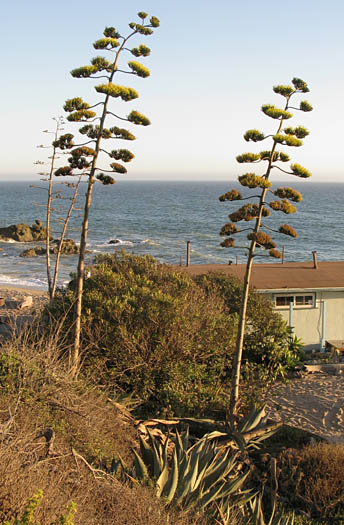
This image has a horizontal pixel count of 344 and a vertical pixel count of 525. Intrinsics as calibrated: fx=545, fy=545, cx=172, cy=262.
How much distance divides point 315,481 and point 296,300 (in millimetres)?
10946

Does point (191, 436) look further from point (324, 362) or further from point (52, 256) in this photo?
point (52, 256)

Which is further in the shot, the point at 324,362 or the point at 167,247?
the point at 167,247

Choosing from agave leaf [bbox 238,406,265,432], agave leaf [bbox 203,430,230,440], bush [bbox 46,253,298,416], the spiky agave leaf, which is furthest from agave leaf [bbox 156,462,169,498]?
the spiky agave leaf

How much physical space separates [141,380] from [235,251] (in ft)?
158

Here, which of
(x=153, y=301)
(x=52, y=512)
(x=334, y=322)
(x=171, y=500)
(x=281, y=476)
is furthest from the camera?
(x=334, y=322)

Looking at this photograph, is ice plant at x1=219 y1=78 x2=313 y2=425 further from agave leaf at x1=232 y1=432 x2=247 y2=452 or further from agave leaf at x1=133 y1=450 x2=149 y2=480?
agave leaf at x1=133 y1=450 x2=149 y2=480

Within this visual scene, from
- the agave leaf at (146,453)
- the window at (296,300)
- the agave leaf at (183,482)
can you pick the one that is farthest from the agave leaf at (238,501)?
the window at (296,300)

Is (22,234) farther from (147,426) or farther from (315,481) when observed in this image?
(315,481)

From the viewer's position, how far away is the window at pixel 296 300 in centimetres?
1971

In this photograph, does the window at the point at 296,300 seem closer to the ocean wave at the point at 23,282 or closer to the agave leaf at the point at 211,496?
the agave leaf at the point at 211,496

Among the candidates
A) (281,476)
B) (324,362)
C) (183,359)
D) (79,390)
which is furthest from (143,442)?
(324,362)

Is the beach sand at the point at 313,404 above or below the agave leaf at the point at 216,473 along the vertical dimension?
below

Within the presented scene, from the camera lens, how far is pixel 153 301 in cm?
1242

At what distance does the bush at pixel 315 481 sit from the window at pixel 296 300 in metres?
9.90
